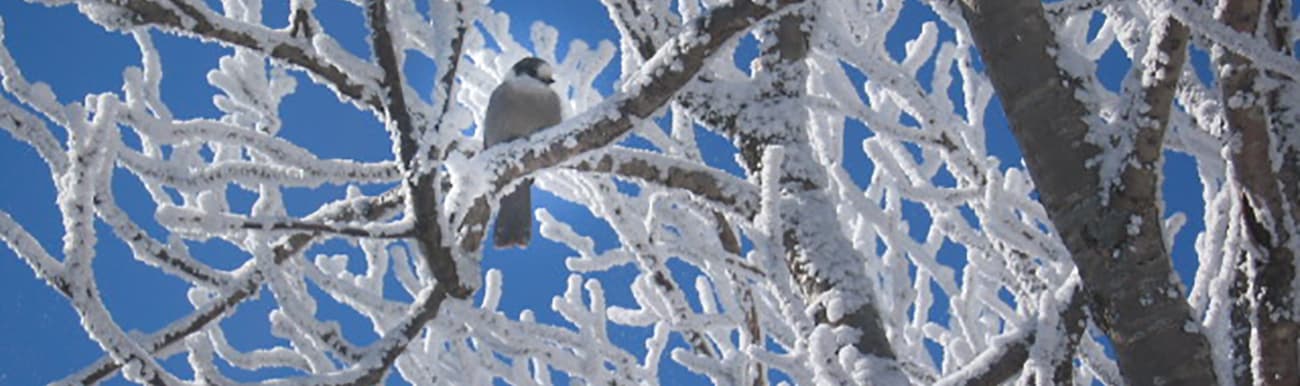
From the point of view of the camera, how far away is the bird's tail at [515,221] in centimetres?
363

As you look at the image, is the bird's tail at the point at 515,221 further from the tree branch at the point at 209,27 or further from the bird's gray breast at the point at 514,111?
the tree branch at the point at 209,27

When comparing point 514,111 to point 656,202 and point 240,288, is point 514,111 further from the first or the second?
point 240,288

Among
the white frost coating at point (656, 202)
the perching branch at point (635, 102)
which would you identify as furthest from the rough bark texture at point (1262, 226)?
the perching branch at point (635, 102)

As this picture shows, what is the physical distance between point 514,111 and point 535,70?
24cm

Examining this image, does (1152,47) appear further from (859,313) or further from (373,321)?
(373,321)

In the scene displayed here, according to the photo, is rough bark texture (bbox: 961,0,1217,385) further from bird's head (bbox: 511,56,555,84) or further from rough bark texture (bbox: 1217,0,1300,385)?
bird's head (bbox: 511,56,555,84)

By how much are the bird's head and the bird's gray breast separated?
0.05 m

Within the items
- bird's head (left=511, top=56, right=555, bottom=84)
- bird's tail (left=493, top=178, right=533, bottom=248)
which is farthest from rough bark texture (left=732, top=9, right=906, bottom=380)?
bird's head (left=511, top=56, right=555, bottom=84)

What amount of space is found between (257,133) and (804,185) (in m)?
1.13

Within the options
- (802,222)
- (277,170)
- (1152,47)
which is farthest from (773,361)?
(277,170)

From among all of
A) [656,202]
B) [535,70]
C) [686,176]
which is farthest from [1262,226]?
[535,70]

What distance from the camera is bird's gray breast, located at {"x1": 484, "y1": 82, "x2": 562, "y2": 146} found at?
4.13 metres

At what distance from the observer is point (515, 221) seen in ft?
12.0

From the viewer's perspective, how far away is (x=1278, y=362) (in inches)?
75.1
